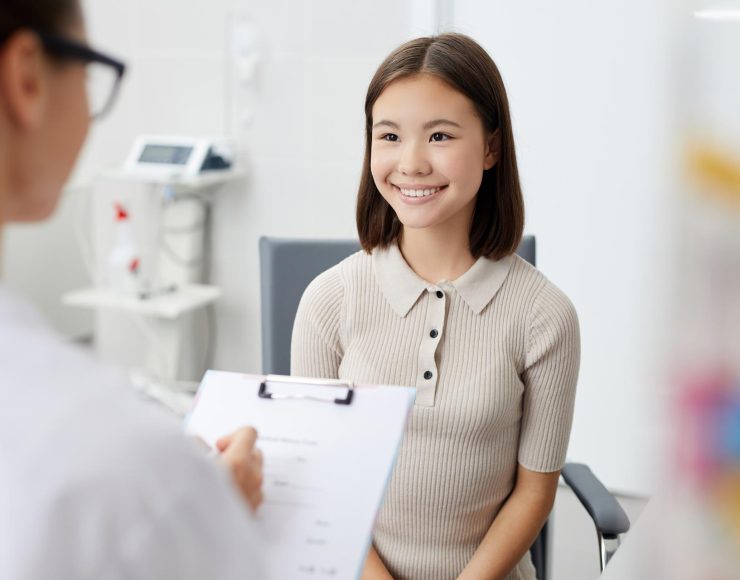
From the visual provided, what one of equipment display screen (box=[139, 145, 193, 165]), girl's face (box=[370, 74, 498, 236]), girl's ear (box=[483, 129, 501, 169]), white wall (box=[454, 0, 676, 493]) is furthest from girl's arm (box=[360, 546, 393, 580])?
equipment display screen (box=[139, 145, 193, 165])

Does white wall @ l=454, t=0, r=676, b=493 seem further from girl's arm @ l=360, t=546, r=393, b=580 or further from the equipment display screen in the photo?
girl's arm @ l=360, t=546, r=393, b=580

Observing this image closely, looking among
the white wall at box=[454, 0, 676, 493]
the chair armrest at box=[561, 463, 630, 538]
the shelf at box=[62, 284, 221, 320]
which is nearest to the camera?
the chair armrest at box=[561, 463, 630, 538]

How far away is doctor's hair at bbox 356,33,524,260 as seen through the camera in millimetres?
1213

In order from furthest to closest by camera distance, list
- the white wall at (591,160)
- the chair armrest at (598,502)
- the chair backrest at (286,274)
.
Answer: the white wall at (591,160)
the chair backrest at (286,274)
the chair armrest at (598,502)

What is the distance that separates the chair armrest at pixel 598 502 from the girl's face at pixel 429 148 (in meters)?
0.46

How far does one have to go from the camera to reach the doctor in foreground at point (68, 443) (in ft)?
1.58

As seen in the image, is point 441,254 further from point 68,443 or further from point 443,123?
point 68,443

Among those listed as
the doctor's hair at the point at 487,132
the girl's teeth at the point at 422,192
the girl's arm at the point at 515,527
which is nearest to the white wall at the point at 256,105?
the doctor's hair at the point at 487,132

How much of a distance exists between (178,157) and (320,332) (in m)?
2.01

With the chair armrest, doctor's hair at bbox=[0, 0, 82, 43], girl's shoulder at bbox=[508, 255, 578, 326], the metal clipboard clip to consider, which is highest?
doctor's hair at bbox=[0, 0, 82, 43]

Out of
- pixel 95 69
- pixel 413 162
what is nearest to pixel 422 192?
pixel 413 162

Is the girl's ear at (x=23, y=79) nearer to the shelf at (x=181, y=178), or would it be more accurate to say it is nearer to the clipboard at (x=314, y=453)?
the clipboard at (x=314, y=453)

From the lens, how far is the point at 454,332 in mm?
1252

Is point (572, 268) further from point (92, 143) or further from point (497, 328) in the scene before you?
point (92, 143)
